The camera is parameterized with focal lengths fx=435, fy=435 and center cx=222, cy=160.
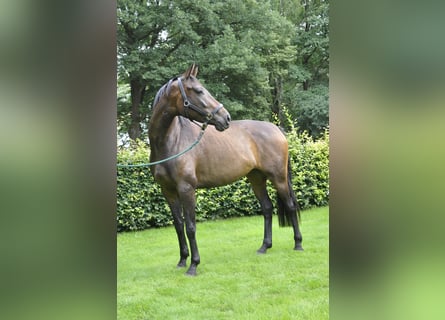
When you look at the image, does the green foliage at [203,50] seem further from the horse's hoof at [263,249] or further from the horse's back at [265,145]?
the horse's hoof at [263,249]

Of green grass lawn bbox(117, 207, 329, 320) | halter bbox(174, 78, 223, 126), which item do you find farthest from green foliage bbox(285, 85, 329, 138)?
halter bbox(174, 78, 223, 126)

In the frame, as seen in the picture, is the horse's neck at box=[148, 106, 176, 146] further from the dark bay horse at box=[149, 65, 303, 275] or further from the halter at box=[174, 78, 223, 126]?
the halter at box=[174, 78, 223, 126]

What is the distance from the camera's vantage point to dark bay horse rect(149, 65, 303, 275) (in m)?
4.15

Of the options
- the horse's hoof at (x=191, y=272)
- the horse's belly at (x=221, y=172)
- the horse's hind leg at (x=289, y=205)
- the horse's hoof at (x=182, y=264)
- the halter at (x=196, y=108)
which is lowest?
the horse's hoof at (x=182, y=264)

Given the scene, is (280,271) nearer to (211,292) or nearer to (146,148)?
(211,292)

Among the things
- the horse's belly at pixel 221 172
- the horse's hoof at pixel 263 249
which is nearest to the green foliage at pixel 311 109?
the horse's hoof at pixel 263 249

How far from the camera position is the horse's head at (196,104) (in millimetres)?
4113

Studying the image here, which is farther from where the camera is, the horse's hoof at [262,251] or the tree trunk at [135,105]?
the tree trunk at [135,105]

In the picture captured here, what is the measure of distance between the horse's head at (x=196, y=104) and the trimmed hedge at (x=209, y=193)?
277 cm

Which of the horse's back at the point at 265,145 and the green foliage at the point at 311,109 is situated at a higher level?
the horse's back at the point at 265,145

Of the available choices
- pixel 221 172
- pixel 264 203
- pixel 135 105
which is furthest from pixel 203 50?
pixel 221 172
